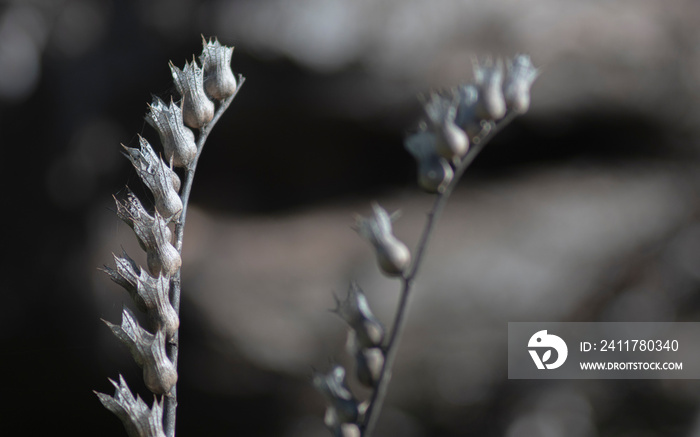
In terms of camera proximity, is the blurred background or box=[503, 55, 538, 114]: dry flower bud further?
the blurred background

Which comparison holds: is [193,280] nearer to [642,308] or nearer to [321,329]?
[321,329]

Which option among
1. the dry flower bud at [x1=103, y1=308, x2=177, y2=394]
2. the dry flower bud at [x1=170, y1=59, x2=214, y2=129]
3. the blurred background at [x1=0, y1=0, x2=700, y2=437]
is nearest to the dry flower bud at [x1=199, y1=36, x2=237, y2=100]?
the dry flower bud at [x1=170, y1=59, x2=214, y2=129]

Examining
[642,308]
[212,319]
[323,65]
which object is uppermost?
[323,65]

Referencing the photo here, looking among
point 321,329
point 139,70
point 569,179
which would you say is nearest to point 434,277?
point 321,329

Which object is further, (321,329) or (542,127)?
(542,127)

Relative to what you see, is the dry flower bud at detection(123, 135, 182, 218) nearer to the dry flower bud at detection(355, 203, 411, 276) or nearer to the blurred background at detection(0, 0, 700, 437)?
the dry flower bud at detection(355, 203, 411, 276)

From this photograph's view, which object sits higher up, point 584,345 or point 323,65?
point 323,65

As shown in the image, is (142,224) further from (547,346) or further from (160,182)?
(547,346)
